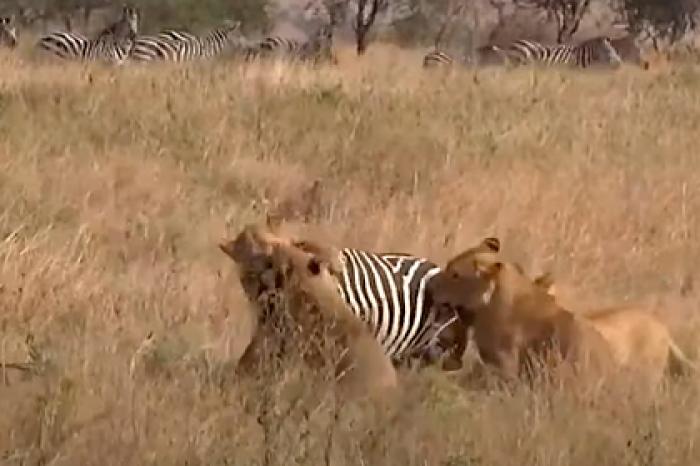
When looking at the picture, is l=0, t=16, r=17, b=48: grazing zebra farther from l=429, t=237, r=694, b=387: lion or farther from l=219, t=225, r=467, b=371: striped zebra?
l=429, t=237, r=694, b=387: lion

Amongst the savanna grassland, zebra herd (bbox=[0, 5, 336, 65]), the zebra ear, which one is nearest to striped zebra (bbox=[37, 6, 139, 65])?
zebra herd (bbox=[0, 5, 336, 65])

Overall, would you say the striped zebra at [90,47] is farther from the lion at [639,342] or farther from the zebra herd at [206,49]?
the lion at [639,342]

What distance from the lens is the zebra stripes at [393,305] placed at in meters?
5.98

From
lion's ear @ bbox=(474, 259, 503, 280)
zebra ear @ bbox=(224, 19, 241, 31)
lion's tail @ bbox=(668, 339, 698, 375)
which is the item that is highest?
lion's ear @ bbox=(474, 259, 503, 280)

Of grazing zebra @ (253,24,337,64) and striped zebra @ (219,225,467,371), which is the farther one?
grazing zebra @ (253,24,337,64)

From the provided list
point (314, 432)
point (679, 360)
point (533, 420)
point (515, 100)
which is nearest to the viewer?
point (314, 432)

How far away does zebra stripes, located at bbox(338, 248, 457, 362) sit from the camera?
5977 millimetres

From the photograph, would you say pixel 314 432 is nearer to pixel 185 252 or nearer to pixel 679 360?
pixel 679 360

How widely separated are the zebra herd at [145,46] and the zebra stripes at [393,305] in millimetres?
9919

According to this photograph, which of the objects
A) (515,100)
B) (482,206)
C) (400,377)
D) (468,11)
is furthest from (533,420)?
(468,11)

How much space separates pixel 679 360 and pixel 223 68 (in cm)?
760

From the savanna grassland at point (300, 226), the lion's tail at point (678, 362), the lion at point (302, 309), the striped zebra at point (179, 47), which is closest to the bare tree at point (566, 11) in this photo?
the striped zebra at point (179, 47)

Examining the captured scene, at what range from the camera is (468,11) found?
30109mm

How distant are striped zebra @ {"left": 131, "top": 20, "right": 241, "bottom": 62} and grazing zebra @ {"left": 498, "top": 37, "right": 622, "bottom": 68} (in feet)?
13.3
